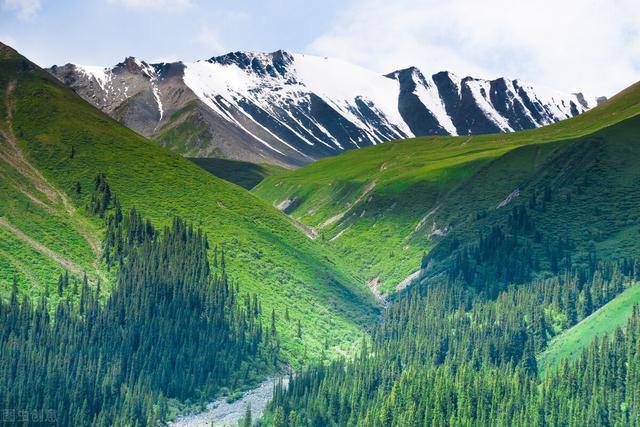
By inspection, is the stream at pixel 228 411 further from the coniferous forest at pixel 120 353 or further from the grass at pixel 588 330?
the grass at pixel 588 330

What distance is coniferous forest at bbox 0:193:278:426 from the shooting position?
157 metres

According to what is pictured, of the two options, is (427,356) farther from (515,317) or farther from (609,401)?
(609,401)

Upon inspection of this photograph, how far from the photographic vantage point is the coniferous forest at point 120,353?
514ft

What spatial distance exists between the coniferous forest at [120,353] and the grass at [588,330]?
57621 millimetres

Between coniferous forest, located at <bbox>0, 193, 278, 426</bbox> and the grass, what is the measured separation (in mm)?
57621

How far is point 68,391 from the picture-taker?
517 ft

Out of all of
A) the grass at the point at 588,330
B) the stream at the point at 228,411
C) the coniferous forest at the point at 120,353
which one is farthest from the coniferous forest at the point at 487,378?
the coniferous forest at the point at 120,353

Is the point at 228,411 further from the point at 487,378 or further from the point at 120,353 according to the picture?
the point at 487,378

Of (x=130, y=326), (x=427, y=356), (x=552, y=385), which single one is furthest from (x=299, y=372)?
(x=552, y=385)

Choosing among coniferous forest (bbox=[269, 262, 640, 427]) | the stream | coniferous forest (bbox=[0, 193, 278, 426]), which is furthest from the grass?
coniferous forest (bbox=[0, 193, 278, 426])

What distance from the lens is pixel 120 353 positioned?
179000 millimetres

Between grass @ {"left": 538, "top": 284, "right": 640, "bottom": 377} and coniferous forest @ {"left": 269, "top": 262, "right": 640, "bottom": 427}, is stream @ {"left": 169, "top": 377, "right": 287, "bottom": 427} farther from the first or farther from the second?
grass @ {"left": 538, "top": 284, "right": 640, "bottom": 377}

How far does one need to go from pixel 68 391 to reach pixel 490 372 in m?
74.8

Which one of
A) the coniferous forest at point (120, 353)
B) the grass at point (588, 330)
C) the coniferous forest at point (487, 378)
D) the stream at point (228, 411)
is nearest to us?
the coniferous forest at point (487, 378)
